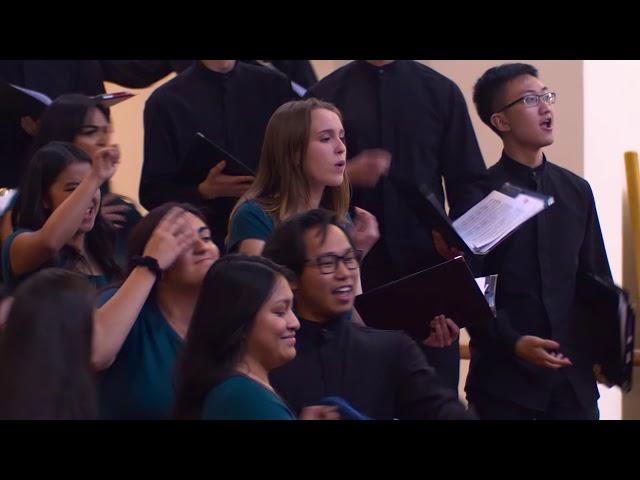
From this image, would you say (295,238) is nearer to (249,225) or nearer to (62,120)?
(249,225)

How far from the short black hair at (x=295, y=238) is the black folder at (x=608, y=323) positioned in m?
0.97

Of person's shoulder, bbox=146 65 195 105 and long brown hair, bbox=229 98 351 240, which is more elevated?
person's shoulder, bbox=146 65 195 105

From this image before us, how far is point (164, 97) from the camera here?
144 inches

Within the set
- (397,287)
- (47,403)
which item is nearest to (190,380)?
(47,403)

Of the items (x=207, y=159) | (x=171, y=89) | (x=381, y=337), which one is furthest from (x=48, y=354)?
(x=171, y=89)

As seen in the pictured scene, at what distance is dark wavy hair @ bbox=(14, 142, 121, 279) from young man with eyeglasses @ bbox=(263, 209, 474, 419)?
64cm

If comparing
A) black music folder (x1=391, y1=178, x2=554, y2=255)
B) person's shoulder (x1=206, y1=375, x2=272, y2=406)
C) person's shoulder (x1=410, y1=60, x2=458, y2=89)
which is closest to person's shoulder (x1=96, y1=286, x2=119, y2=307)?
person's shoulder (x1=206, y1=375, x2=272, y2=406)

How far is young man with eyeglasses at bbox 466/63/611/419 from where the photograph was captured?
349 centimetres

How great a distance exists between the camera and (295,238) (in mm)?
2785

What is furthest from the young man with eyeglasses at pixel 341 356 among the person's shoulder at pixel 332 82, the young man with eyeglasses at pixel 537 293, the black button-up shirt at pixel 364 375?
the person's shoulder at pixel 332 82

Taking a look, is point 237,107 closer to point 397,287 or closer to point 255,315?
point 397,287

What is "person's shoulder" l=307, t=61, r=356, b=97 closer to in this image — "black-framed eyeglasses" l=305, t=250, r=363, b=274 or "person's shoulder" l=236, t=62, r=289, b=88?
"person's shoulder" l=236, t=62, r=289, b=88
